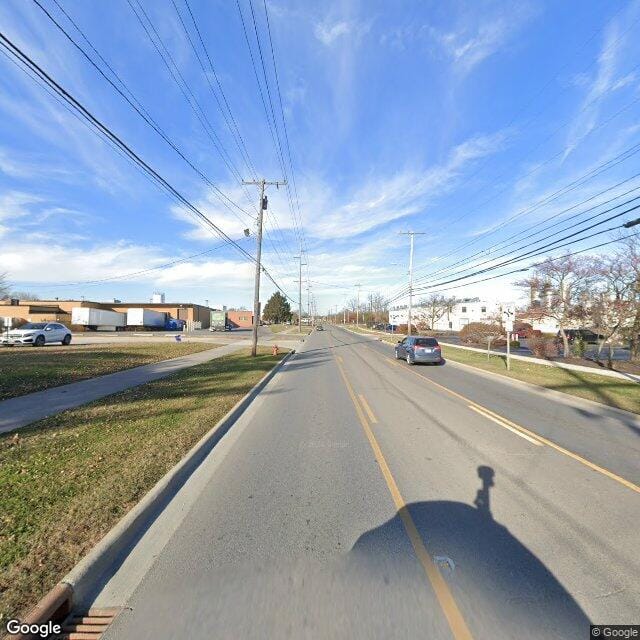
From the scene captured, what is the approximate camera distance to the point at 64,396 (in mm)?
9375

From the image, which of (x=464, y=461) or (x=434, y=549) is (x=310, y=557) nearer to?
(x=434, y=549)

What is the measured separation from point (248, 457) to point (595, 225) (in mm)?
13721

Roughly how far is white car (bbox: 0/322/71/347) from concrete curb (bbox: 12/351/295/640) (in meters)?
26.1

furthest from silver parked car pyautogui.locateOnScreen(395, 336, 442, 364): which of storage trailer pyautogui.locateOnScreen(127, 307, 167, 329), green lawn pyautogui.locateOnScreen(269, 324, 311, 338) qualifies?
storage trailer pyautogui.locateOnScreen(127, 307, 167, 329)

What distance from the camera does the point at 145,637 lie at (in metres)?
2.36

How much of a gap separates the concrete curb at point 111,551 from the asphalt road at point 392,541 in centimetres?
12

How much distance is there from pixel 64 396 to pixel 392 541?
9294 mm

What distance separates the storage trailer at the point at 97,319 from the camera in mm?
54969

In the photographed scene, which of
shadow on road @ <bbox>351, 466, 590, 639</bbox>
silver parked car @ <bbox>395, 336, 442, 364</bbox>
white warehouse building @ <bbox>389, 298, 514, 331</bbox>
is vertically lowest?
shadow on road @ <bbox>351, 466, 590, 639</bbox>

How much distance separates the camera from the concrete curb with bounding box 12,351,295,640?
2459mm

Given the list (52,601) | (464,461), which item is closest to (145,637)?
(52,601)

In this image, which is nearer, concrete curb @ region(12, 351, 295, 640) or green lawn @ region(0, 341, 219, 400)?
concrete curb @ region(12, 351, 295, 640)

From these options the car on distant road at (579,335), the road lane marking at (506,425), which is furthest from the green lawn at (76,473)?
the car on distant road at (579,335)

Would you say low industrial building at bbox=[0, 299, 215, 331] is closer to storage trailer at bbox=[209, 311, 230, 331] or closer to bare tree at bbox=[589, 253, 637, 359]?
storage trailer at bbox=[209, 311, 230, 331]
